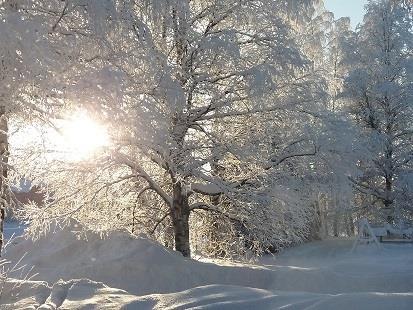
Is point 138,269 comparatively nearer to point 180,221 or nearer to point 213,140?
point 180,221

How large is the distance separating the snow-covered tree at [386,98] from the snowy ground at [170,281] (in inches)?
254

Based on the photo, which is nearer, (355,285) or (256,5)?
(355,285)

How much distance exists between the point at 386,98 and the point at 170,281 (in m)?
13.8

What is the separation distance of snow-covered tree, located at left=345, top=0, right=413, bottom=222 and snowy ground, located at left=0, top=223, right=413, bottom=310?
254 inches

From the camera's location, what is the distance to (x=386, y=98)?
20297 mm

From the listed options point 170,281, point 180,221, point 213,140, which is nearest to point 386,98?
point 213,140

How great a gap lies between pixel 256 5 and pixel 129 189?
15.6 ft

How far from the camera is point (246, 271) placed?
9.95 m

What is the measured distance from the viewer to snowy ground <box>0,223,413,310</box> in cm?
487

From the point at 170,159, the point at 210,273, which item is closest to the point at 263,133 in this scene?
the point at 170,159

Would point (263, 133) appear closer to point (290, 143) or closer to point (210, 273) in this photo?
point (290, 143)

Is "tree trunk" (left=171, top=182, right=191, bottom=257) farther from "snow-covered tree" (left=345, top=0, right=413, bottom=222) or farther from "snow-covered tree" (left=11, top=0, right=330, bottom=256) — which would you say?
"snow-covered tree" (left=345, top=0, right=413, bottom=222)

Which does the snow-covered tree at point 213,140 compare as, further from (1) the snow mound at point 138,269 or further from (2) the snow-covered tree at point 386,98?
(2) the snow-covered tree at point 386,98

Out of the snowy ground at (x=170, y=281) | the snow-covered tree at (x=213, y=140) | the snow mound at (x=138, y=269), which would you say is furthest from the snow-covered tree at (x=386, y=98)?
the snow mound at (x=138, y=269)
